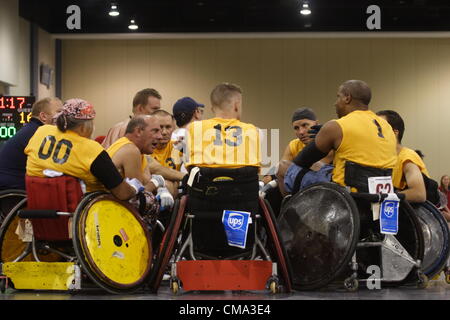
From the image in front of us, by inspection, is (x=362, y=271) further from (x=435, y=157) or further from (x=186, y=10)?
(x=435, y=157)

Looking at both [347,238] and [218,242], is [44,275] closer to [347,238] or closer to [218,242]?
[218,242]

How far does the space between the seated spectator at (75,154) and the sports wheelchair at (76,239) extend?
0.24 ft

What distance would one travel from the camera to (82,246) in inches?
168

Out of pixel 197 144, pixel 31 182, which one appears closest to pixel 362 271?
pixel 197 144

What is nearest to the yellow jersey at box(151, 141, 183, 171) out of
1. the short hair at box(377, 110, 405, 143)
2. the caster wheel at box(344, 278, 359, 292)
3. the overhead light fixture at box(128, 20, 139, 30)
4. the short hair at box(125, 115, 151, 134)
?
the short hair at box(125, 115, 151, 134)

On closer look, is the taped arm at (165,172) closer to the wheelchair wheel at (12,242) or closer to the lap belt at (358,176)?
the wheelchair wheel at (12,242)

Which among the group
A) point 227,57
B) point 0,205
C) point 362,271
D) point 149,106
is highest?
point 227,57

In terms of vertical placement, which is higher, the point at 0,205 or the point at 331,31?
the point at 331,31

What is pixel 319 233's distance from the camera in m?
4.75

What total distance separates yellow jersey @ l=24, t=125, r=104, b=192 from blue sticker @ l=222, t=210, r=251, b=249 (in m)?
0.89

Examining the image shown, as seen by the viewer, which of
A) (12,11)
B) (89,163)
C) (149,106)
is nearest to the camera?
(89,163)

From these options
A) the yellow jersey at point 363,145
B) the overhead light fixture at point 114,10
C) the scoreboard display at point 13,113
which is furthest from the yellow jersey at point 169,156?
the overhead light fixture at point 114,10

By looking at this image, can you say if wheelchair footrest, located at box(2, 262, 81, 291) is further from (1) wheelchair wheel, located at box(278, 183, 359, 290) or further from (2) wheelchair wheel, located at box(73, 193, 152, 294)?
(1) wheelchair wheel, located at box(278, 183, 359, 290)
